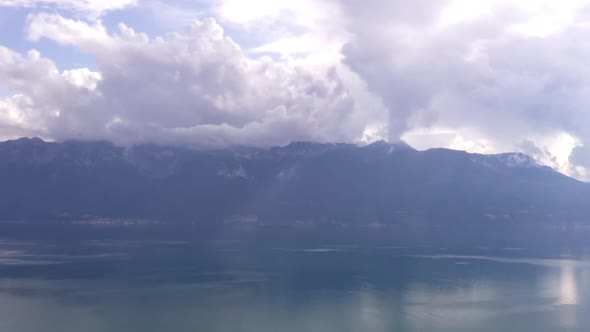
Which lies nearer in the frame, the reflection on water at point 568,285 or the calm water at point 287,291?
the calm water at point 287,291

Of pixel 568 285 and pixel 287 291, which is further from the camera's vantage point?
pixel 568 285

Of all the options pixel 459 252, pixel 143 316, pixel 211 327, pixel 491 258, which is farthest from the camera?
pixel 459 252

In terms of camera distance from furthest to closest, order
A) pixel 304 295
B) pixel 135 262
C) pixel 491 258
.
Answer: pixel 491 258 < pixel 135 262 < pixel 304 295

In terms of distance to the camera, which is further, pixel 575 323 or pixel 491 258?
pixel 491 258

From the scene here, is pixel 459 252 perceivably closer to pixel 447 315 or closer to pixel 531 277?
pixel 531 277

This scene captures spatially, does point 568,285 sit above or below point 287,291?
above

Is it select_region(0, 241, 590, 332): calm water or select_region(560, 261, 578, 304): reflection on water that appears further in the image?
select_region(560, 261, 578, 304): reflection on water

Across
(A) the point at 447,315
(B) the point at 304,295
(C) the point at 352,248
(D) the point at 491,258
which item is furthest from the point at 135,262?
(D) the point at 491,258
